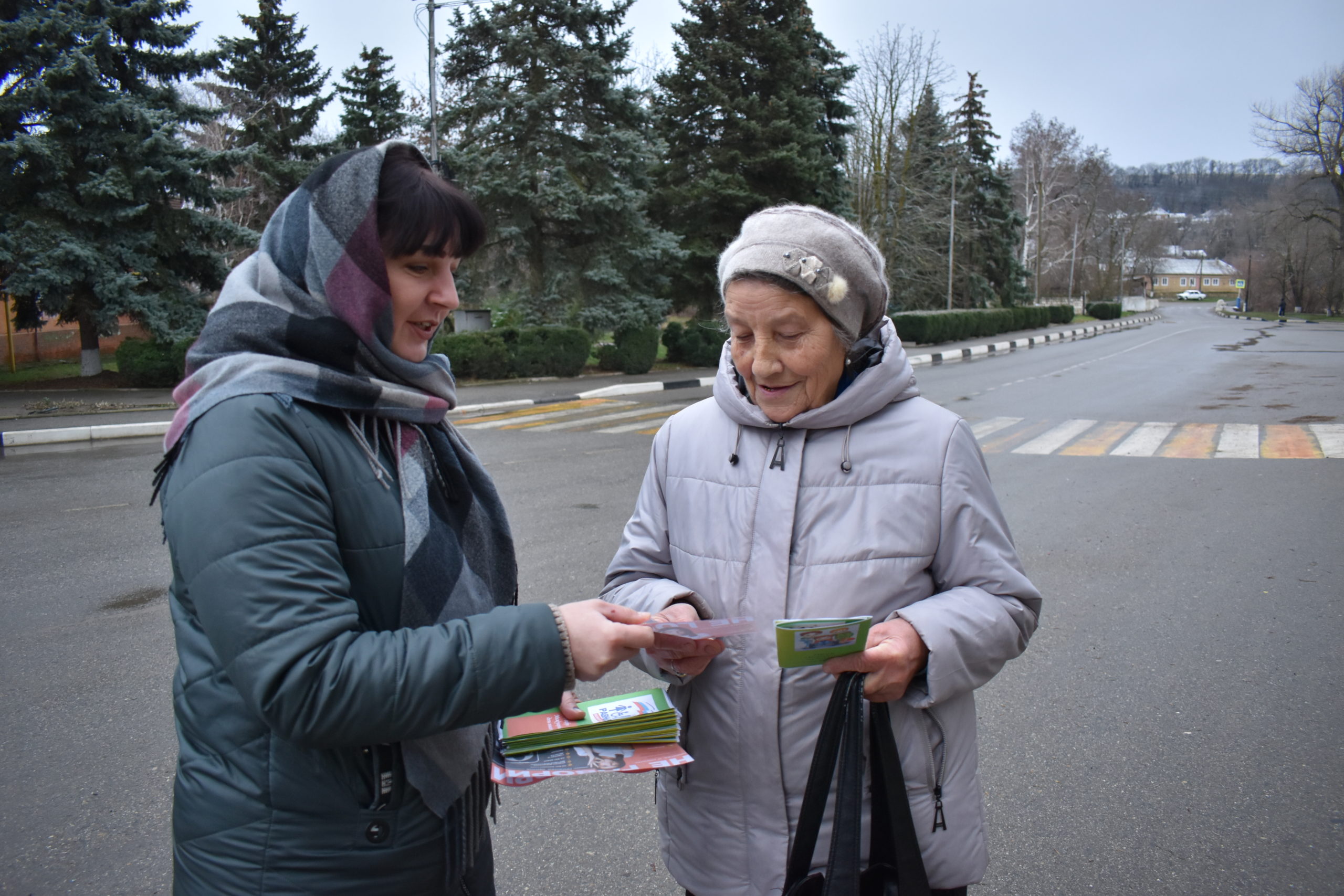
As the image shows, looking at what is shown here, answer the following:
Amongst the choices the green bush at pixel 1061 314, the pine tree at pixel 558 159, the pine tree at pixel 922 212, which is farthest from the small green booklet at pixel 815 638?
the green bush at pixel 1061 314

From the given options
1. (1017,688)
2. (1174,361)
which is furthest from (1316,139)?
(1017,688)

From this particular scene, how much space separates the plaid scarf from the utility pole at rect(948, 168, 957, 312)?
39036mm

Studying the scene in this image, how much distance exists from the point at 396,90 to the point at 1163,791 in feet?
82.1

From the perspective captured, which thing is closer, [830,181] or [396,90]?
[396,90]

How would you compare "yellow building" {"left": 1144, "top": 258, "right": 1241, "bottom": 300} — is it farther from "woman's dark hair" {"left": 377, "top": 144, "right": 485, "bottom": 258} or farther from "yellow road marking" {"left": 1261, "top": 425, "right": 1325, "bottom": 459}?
"woman's dark hair" {"left": 377, "top": 144, "right": 485, "bottom": 258}

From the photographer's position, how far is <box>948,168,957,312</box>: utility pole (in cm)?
4028

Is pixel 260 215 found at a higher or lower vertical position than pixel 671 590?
higher

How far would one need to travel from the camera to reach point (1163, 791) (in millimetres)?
3504

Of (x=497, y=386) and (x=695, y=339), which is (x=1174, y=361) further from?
(x=497, y=386)

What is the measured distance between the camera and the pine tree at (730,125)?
1027 inches

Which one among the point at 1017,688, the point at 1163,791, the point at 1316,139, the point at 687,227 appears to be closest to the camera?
the point at 1163,791

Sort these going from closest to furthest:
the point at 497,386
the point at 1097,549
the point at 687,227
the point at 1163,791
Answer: the point at 1163,791 < the point at 1097,549 < the point at 497,386 < the point at 687,227

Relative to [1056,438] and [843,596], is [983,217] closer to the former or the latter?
[1056,438]

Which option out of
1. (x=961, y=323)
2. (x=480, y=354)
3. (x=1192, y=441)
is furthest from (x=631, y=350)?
(x=961, y=323)
